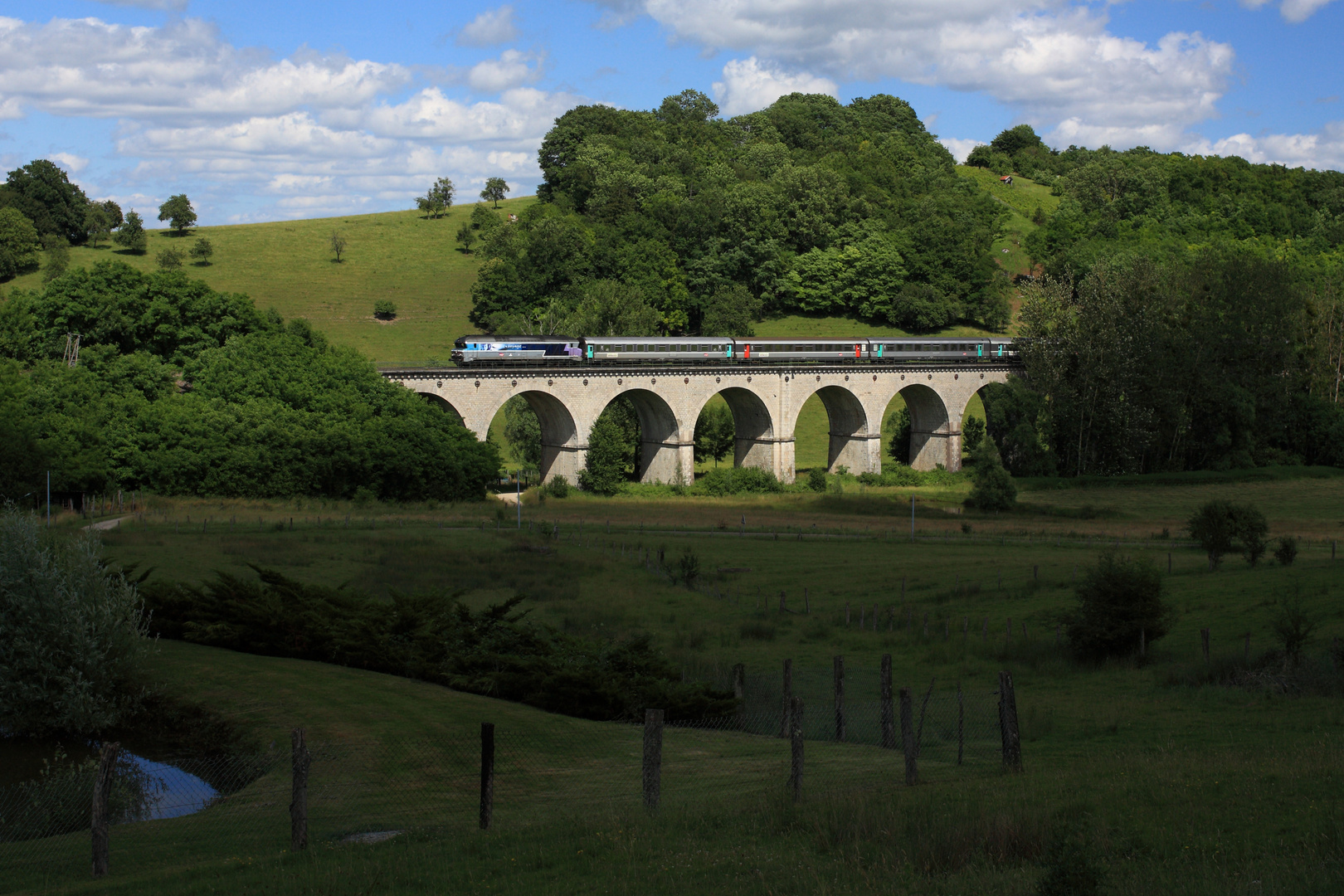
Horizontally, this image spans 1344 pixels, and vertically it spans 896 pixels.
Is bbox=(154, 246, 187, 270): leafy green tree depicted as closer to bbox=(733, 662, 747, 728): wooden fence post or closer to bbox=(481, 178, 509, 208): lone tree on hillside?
bbox=(481, 178, 509, 208): lone tree on hillside

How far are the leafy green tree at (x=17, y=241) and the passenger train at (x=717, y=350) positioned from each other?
55.0m

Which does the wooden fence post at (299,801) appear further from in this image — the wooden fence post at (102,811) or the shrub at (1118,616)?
the shrub at (1118,616)

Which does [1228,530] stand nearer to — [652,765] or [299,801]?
[652,765]

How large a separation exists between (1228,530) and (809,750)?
2454cm

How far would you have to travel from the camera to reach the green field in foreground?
10305 mm

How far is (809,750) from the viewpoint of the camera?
1681 cm

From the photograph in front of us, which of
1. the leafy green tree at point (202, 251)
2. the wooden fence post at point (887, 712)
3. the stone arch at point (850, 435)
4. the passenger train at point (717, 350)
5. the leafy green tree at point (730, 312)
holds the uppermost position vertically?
the leafy green tree at point (202, 251)

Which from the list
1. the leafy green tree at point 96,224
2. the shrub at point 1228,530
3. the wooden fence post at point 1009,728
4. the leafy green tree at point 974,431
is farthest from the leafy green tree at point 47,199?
the wooden fence post at point 1009,728

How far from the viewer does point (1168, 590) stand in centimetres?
3053

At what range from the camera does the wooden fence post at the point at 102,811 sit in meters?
11.4

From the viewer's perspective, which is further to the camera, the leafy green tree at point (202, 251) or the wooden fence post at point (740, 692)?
the leafy green tree at point (202, 251)

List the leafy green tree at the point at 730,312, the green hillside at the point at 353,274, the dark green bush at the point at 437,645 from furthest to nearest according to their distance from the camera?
the leafy green tree at the point at 730,312
the green hillside at the point at 353,274
the dark green bush at the point at 437,645

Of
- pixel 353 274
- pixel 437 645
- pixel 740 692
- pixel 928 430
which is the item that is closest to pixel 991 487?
pixel 928 430

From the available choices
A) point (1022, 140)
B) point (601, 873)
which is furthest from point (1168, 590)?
point (1022, 140)
